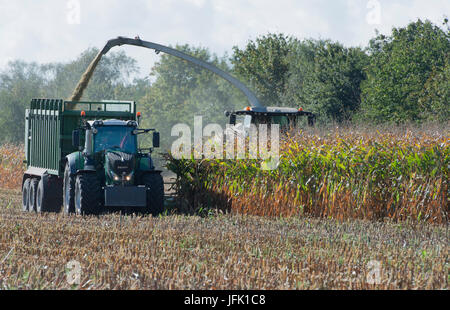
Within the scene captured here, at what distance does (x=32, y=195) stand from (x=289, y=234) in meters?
7.77

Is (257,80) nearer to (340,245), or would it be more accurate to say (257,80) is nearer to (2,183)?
(2,183)

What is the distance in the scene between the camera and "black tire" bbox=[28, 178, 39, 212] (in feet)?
54.1

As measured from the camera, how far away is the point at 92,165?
14180mm

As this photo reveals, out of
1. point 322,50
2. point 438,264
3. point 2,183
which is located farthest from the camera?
point 322,50

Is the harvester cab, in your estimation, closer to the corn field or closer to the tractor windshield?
the corn field

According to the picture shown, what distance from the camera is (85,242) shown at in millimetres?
9695

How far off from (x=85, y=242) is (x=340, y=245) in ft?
10.8

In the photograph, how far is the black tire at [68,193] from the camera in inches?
559

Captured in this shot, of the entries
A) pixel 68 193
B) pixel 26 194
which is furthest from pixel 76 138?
pixel 26 194

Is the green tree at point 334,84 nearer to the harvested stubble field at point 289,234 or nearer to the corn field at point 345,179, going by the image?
the corn field at point 345,179

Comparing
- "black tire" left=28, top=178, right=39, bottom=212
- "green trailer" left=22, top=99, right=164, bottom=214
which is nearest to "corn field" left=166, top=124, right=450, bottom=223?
"green trailer" left=22, top=99, right=164, bottom=214

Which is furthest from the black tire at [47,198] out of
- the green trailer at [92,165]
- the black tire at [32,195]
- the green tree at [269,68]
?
the green tree at [269,68]

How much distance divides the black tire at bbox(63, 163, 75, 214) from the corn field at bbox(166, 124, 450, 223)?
8.25ft
